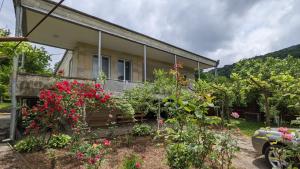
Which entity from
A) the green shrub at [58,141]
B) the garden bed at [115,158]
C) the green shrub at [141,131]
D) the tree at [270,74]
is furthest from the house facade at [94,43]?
the tree at [270,74]

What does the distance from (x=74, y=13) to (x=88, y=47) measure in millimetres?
3538

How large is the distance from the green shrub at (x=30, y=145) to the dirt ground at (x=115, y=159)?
24 cm

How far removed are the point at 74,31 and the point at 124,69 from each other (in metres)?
4.42

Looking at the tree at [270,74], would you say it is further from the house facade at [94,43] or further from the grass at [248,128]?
the house facade at [94,43]

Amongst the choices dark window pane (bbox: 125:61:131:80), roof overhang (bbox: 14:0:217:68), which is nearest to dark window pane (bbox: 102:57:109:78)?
roof overhang (bbox: 14:0:217:68)

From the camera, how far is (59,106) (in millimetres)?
5582

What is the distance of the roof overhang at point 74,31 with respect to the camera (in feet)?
24.3

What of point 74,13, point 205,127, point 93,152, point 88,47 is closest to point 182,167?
point 205,127

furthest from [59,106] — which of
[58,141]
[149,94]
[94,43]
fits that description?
[94,43]

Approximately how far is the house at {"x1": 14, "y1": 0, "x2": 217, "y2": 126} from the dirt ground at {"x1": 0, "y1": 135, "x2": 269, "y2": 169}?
230 centimetres

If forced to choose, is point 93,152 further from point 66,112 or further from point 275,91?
point 275,91

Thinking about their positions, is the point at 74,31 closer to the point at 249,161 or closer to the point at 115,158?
the point at 115,158

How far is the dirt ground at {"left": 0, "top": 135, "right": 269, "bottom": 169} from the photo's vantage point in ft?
16.1

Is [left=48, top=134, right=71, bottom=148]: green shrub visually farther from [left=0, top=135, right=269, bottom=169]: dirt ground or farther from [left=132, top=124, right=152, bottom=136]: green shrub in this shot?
[left=132, top=124, right=152, bottom=136]: green shrub
